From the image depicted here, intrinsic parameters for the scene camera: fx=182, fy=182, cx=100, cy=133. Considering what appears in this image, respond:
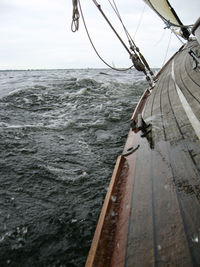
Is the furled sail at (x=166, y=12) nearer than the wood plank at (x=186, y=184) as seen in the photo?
No

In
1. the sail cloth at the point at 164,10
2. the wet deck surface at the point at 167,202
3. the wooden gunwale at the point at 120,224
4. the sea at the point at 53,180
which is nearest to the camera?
the wet deck surface at the point at 167,202

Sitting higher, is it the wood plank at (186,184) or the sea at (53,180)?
the wood plank at (186,184)

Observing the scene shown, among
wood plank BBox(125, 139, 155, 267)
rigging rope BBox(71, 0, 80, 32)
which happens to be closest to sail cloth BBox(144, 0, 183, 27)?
rigging rope BBox(71, 0, 80, 32)

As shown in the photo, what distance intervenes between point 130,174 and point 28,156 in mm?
2104

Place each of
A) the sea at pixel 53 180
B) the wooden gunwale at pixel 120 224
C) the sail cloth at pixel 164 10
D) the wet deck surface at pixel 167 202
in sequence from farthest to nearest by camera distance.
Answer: the sail cloth at pixel 164 10 < the sea at pixel 53 180 < the wooden gunwale at pixel 120 224 < the wet deck surface at pixel 167 202

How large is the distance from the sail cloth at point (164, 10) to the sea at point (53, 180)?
3971 mm

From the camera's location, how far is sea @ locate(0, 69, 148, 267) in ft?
5.71

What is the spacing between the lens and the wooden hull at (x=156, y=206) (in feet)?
3.49

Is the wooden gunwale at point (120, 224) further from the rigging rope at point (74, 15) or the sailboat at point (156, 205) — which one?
the rigging rope at point (74, 15)

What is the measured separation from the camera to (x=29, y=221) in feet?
6.57

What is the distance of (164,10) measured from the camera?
7227 mm

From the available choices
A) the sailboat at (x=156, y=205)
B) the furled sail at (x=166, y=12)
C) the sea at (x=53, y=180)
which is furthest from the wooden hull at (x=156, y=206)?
the furled sail at (x=166, y=12)

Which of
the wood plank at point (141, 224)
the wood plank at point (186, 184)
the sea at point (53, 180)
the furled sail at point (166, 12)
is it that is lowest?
the sea at point (53, 180)

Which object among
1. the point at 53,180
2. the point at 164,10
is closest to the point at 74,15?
the point at 53,180
